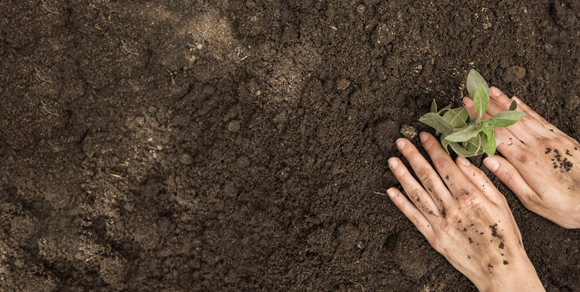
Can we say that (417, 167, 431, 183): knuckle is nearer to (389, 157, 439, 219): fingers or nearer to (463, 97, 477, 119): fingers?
(389, 157, 439, 219): fingers

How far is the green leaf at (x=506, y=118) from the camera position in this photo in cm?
182

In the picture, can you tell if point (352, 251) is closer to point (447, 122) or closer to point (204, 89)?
point (447, 122)

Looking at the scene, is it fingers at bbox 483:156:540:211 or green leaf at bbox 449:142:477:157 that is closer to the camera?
green leaf at bbox 449:142:477:157

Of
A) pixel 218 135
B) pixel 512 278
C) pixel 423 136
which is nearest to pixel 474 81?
pixel 423 136

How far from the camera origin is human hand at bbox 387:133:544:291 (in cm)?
210

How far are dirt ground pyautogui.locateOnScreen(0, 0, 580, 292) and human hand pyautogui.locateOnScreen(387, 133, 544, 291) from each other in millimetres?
114

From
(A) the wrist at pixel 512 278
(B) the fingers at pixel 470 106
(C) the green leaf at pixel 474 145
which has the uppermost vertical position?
(B) the fingers at pixel 470 106

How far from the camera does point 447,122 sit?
1.94 metres

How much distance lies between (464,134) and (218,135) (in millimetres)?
1377

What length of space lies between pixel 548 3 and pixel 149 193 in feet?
9.32

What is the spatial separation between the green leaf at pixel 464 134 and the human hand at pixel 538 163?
11.9 inches

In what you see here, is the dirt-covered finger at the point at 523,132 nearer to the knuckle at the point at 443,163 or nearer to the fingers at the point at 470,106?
the fingers at the point at 470,106

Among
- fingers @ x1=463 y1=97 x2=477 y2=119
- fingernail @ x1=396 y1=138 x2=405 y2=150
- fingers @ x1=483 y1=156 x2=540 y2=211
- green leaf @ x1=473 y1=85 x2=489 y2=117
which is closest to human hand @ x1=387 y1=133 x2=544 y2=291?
fingernail @ x1=396 y1=138 x2=405 y2=150

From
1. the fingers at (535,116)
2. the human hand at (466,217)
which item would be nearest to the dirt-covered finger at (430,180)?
the human hand at (466,217)
